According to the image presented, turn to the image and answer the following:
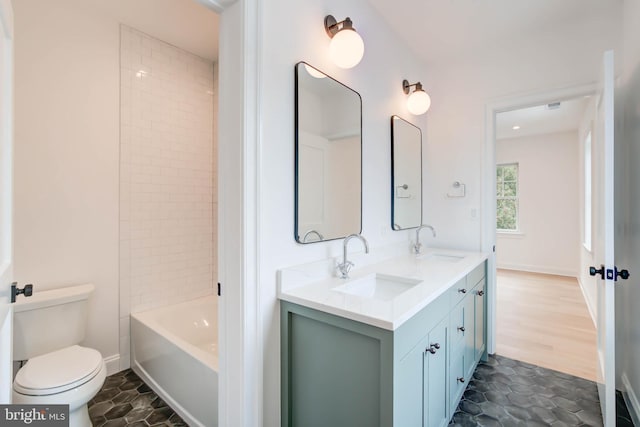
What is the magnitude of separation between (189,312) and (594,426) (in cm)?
281

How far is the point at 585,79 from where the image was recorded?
219 cm

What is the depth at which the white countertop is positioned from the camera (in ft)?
3.71

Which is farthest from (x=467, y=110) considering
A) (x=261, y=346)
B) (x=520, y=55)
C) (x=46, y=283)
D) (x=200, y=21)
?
(x=46, y=283)

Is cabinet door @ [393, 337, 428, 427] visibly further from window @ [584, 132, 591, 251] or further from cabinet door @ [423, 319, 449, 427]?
window @ [584, 132, 591, 251]

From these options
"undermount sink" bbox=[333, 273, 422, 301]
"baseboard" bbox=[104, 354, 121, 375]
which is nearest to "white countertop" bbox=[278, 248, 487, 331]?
"undermount sink" bbox=[333, 273, 422, 301]

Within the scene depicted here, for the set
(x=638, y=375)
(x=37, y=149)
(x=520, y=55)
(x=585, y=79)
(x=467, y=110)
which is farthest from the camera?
(x=467, y=110)

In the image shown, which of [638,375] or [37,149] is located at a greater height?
[37,149]

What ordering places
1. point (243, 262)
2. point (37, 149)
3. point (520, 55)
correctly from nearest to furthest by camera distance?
point (243, 262) < point (37, 149) < point (520, 55)

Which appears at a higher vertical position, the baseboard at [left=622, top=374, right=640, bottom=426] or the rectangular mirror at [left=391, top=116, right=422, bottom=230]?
the rectangular mirror at [left=391, top=116, right=422, bottom=230]

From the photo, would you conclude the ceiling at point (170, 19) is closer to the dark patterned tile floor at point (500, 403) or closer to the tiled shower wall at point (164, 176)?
the tiled shower wall at point (164, 176)

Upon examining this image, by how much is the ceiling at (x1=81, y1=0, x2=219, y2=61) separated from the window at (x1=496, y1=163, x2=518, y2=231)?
5.50 metres

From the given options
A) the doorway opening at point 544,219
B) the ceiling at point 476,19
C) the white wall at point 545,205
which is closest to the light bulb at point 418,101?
the ceiling at point 476,19

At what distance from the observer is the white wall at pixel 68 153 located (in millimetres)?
1882

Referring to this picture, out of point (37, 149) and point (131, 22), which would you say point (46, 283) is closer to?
point (37, 149)
